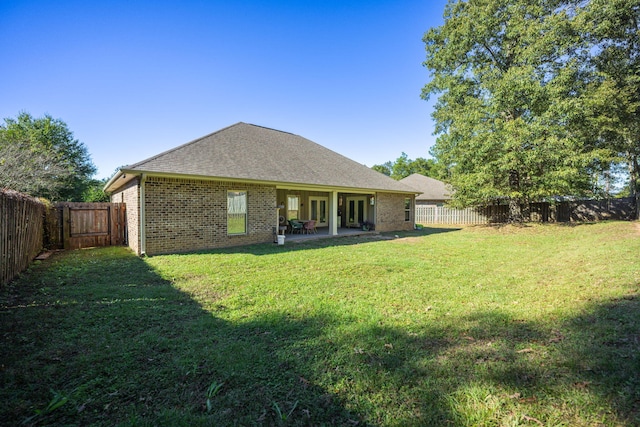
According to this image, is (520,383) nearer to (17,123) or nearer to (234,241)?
(234,241)

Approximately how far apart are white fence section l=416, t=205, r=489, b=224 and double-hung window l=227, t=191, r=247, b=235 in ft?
62.7

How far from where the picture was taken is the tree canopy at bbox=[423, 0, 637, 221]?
1580 centimetres

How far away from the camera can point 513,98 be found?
16.6 meters

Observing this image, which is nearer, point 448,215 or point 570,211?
point 570,211

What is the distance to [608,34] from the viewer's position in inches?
651

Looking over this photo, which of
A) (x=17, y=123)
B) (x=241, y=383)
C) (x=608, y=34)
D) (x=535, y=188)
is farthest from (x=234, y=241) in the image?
(x=17, y=123)

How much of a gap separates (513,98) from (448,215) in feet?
37.1

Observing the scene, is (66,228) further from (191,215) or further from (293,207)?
(293,207)

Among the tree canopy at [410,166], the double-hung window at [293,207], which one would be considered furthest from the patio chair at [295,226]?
the tree canopy at [410,166]

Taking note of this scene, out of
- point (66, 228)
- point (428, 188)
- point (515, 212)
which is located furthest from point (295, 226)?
point (428, 188)

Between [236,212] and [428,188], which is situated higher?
[428,188]

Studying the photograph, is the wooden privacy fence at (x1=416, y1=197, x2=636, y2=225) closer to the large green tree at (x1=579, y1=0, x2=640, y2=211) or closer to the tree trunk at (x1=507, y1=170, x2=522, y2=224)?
the tree trunk at (x1=507, y1=170, x2=522, y2=224)

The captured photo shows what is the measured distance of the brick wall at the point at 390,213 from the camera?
17.4m

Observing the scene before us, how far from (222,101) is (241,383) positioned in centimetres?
1434
